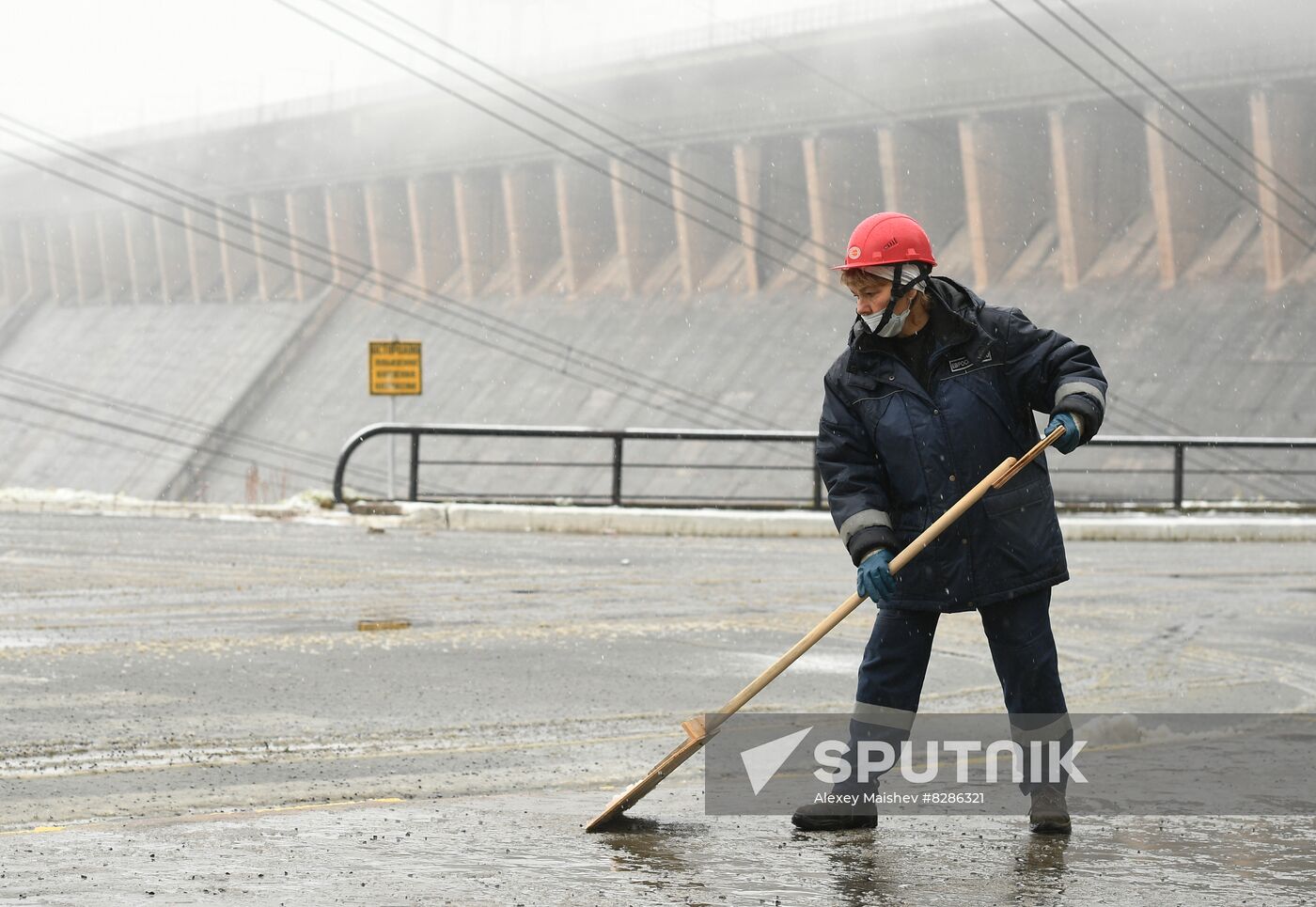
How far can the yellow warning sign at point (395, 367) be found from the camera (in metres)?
22.5

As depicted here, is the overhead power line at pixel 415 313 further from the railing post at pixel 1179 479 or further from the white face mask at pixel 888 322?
the white face mask at pixel 888 322

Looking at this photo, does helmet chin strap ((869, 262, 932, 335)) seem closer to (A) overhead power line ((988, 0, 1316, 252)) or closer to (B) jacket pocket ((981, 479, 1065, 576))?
(B) jacket pocket ((981, 479, 1065, 576))

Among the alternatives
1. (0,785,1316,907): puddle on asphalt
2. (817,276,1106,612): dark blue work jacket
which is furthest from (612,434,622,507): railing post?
(817,276,1106,612): dark blue work jacket

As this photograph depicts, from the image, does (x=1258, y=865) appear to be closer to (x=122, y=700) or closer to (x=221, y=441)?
(x=122, y=700)

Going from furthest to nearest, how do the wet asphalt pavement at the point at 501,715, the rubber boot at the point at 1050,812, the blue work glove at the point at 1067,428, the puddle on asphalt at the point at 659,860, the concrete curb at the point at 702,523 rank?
the concrete curb at the point at 702,523 → the rubber boot at the point at 1050,812 → the blue work glove at the point at 1067,428 → the wet asphalt pavement at the point at 501,715 → the puddle on asphalt at the point at 659,860

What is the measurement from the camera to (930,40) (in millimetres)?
49719

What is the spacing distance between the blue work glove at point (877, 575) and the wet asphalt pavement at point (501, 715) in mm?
626

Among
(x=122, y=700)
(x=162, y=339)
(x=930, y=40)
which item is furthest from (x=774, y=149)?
(x=122, y=700)

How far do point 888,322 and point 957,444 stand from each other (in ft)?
1.15

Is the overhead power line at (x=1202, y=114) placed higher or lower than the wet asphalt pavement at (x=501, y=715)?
higher

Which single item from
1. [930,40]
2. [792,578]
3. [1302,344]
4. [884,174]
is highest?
[930,40]

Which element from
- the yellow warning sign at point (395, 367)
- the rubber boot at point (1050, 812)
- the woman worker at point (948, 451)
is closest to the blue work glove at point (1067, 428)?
the woman worker at point (948, 451)

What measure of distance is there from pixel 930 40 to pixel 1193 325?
1375 centimetres

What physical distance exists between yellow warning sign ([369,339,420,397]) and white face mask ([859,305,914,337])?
59.7 ft
